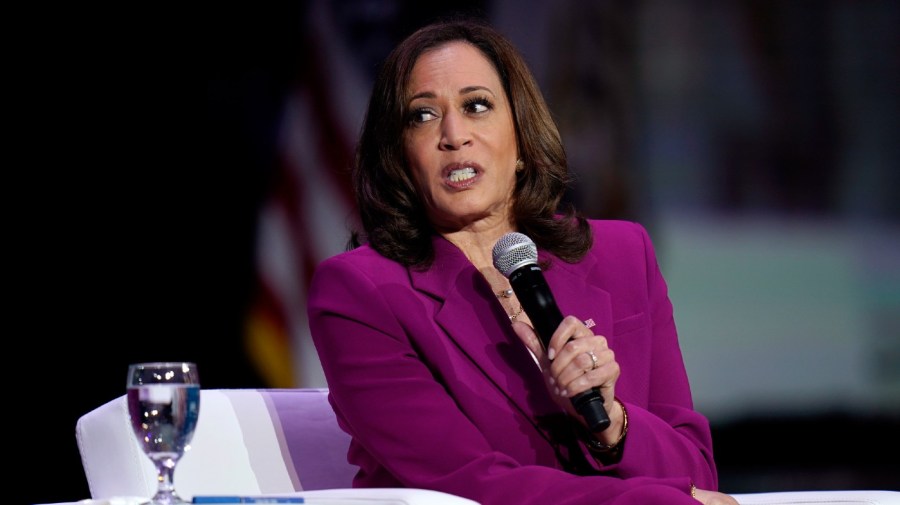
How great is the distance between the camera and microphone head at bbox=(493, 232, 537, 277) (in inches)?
71.4

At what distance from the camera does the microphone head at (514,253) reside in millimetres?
1814

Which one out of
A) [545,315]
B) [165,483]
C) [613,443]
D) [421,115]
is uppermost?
[421,115]

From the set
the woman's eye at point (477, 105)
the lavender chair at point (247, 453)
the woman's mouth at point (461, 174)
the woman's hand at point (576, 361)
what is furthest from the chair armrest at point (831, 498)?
the woman's eye at point (477, 105)

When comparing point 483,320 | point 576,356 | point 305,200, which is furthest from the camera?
point 305,200

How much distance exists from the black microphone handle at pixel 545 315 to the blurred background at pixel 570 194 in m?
2.19

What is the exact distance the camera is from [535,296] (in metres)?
1.74

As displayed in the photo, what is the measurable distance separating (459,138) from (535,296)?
19.3 inches

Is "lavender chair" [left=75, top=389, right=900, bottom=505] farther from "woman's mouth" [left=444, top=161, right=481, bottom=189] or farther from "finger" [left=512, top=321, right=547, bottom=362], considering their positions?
"woman's mouth" [left=444, top=161, right=481, bottom=189]

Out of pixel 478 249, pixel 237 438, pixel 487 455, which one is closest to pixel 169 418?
pixel 487 455

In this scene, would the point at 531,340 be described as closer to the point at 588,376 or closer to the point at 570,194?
the point at 588,376

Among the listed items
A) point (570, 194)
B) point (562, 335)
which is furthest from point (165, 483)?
point (570, 194)

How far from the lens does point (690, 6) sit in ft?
14.0

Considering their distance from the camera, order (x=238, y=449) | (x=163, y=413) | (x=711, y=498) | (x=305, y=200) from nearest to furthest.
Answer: (x=163, y=413) → (x=711, y=498) → (x=238, y=449) → (x=305, y=200)

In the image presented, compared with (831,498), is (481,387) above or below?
above
